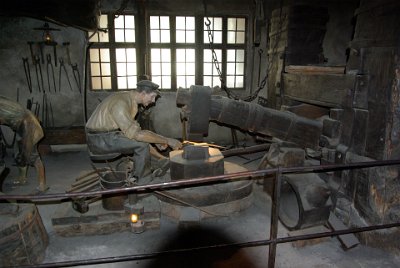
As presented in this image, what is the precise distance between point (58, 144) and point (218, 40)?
202 inches

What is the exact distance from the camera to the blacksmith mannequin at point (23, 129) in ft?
17.5

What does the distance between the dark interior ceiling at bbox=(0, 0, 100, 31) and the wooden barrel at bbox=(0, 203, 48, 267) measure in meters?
5.04

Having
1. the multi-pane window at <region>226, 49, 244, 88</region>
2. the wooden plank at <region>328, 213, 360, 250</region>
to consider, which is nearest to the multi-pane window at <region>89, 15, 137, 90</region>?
the multi-pane window at <region>226, 49, 244, 88</region>

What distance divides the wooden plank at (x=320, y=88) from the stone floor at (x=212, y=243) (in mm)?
1994

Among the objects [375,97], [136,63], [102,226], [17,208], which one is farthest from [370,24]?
[136,63]

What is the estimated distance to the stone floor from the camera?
376 centimetres

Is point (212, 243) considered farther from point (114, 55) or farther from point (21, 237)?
point (114, 55)

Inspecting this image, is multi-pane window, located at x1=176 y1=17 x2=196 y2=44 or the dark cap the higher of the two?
multi-pane window, located at x1=176 y1=17 x2=196 y2=44

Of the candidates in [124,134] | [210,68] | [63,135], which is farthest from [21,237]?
[210,68]

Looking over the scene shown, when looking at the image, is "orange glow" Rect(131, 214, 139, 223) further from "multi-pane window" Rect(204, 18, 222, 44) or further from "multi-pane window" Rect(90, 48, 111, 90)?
"multi-pane window" Rect(204, 18, 222, 44)

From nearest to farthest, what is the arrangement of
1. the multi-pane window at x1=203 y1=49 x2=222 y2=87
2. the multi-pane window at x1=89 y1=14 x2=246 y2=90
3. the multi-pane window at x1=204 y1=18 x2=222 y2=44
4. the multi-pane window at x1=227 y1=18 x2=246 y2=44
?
the multi-pane window at x1=89 y1=14 x2=246 y2=90 → the multi-pane window at x1=204 y1=18 x2=222 y2=44 → the multi-pane window at x1=227 y1=18 x2=246 y2=44 → the multi-pane window at x1=203 y1=49 x2=222 y2=87

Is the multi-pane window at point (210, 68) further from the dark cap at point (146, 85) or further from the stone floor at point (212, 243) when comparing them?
the stone floor at point (212, 243)

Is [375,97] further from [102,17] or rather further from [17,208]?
[102,17]

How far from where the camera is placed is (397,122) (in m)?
3.70
